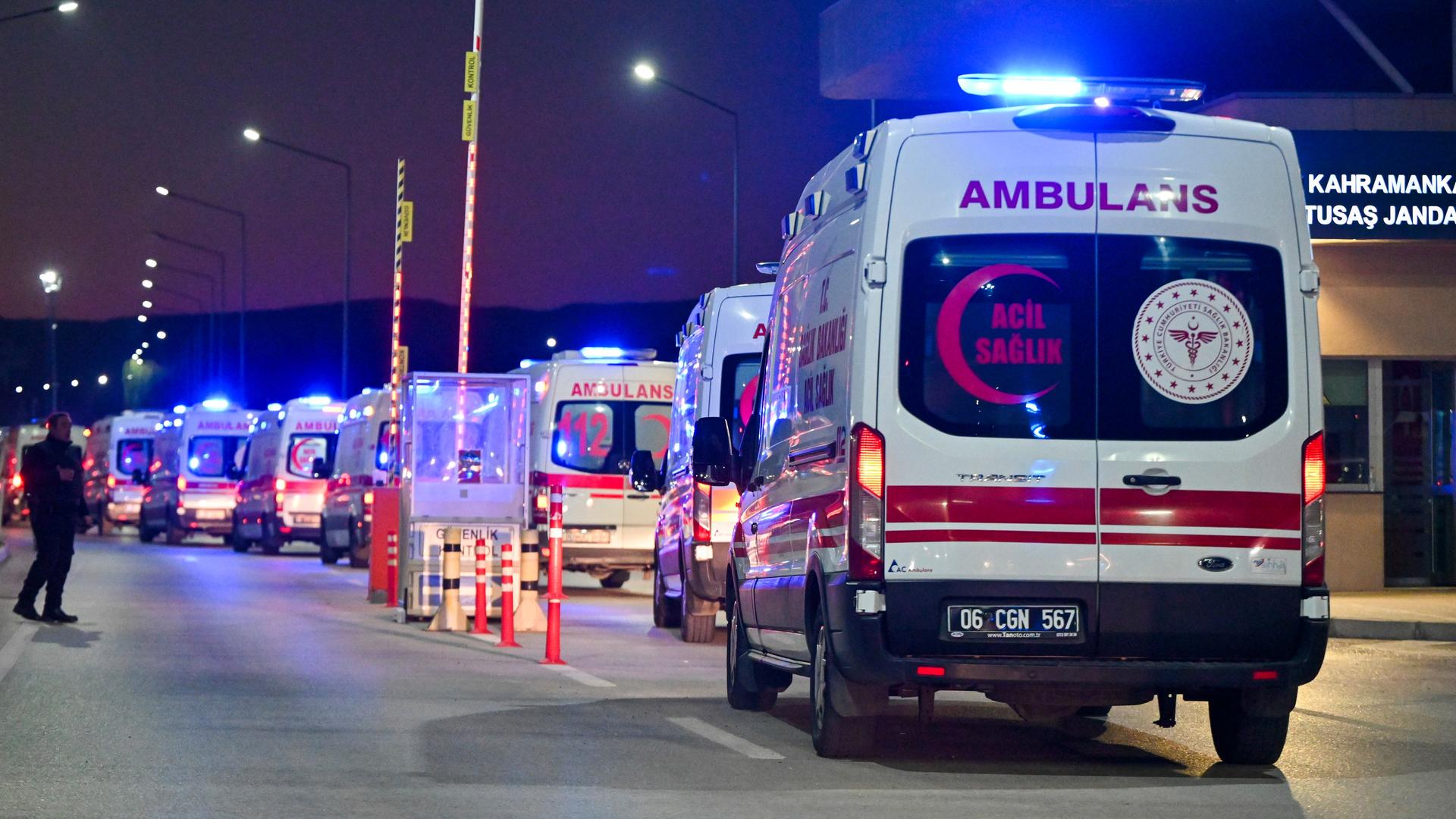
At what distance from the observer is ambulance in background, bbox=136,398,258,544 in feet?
140

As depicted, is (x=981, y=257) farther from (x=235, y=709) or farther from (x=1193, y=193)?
(x=235, y=709)

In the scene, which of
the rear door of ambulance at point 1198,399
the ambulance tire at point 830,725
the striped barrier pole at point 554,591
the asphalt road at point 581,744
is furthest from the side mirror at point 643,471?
the rear door of ambulance at point 1198,399

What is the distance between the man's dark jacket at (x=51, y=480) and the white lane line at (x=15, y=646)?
1.05m

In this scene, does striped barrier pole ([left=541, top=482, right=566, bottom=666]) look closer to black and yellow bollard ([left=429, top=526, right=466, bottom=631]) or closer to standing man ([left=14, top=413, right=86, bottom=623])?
A: black and yellow bollard ([left=429, top=526, right=466, bottom=631])

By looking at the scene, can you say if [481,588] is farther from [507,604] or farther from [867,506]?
[867,506]

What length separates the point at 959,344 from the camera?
8664mm

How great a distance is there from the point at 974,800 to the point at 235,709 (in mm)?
4725

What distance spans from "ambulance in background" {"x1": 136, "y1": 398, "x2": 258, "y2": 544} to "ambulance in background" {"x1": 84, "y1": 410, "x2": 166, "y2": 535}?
2419 mm

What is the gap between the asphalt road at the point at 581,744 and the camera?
8.14 m

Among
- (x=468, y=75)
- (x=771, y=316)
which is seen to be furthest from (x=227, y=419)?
(x=771, y=316)

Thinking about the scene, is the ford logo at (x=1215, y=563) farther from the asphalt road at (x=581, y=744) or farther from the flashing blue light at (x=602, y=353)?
the flashing blue light at (x=602, y=353)

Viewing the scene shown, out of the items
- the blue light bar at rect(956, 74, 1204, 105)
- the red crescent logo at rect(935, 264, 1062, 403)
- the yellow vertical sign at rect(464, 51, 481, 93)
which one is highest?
the yellow vertical sign at rect(464, 51, 481, 93)

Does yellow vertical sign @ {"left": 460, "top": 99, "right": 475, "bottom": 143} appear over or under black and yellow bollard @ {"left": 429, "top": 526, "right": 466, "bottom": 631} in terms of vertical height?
over

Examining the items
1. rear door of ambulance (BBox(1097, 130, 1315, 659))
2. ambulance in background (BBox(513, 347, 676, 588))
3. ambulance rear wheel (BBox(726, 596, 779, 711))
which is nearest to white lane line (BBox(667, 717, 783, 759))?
ambulance rear wheel (BBox(726, 596, 779, 711))
